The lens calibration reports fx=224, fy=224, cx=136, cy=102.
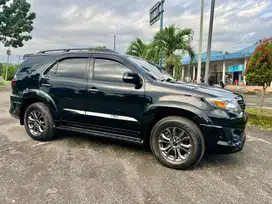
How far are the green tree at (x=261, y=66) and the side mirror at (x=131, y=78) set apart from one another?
4.63 m

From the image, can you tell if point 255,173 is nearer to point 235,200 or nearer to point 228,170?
point 228,170

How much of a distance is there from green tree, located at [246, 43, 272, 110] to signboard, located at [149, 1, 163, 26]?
11.7m

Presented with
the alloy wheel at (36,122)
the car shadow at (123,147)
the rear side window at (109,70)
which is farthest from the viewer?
the alloy wheel at (36,122)

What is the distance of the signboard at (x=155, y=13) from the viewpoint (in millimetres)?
17039

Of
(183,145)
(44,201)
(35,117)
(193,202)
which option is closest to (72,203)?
(44,201)

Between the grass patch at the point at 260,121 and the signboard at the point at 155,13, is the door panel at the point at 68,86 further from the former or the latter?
the signboard at the point at 155,13

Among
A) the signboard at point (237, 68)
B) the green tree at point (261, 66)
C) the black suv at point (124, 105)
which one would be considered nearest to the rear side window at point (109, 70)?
the black suv at point (124, 105)

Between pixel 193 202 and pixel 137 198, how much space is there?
0.62m

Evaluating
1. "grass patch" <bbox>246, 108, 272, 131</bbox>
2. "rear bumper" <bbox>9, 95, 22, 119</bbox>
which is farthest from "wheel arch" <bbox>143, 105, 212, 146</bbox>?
"grass patch" <bbox>246, 108, 272, 131</bbox>

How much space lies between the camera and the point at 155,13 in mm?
17891

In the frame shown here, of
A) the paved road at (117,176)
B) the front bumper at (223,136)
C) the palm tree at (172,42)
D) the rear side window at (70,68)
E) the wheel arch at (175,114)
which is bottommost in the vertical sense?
the paved road at (117,176)

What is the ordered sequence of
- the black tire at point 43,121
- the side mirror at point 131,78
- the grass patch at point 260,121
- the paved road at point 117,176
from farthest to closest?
the grass patch at point 260,121 < the black tire at point 43,121 < the side mirror at point 131,78 < the paved road at point 117,176

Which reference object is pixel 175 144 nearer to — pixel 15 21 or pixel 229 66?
pixel 15 21

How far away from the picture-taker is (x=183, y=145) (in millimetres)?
3297
